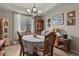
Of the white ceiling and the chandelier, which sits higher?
the white ceiling

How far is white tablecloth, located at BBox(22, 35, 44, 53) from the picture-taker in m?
2.11

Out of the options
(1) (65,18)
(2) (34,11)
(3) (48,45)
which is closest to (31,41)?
(3) (48,45)

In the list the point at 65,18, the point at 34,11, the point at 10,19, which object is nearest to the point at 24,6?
the point at 34,11

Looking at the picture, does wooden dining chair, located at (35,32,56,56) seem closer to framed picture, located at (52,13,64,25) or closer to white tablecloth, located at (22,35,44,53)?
white tablecloth, located at (22,35,44,53)

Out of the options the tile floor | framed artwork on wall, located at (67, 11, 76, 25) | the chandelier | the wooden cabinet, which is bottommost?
A: the tile floor

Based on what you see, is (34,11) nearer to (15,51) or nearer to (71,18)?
(71,18)

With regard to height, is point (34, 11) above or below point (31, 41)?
above

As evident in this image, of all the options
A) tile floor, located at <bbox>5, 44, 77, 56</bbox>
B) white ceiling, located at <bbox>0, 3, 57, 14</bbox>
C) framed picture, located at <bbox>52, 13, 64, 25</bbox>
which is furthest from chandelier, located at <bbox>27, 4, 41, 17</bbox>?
tile floor, located at <bbox>5, 44, 77, 56</bbox>

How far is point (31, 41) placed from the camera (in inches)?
83.0

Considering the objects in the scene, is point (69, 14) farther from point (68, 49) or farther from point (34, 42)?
point (34, 42)

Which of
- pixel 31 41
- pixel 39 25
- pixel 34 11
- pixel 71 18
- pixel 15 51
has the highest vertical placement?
pixel 34 11

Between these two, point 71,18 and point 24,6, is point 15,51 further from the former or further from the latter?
point 71,18

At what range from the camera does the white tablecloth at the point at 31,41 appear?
2109 mm

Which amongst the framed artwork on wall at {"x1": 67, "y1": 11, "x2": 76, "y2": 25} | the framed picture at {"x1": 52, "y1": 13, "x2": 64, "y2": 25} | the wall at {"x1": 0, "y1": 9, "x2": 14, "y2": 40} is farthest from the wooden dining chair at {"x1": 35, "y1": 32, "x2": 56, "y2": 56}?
the wall at {"x1": 0, "y1": 9, "x2": 14, "y2": 40}
